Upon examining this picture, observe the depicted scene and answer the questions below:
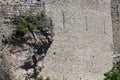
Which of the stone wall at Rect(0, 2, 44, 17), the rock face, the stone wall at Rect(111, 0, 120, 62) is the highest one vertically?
the stone wall at Rect(0, 2, 44, 17)

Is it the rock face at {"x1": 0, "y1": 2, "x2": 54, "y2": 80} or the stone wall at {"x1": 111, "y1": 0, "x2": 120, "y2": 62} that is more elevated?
the rock face at {"x1": 0, "y1": 2, "x2": 54, "y2": 80}

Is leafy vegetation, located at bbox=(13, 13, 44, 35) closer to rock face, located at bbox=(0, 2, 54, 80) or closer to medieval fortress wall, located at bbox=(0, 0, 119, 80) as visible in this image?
rock face, located at bbox=(0, 2, 54, 80)

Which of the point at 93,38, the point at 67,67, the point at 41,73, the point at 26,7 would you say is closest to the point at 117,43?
the point at 93,38

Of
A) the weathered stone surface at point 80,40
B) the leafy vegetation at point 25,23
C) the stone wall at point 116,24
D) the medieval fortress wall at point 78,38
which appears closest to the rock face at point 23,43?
the leafy vegetation at point 25,23

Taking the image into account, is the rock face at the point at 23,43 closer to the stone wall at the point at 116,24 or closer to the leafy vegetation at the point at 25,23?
the leafy vegetation at the point at 25,23

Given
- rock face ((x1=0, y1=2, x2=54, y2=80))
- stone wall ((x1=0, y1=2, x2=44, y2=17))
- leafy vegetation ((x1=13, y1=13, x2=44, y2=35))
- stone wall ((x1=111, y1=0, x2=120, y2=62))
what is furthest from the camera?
stone wall ((x1=111, y1=0, x2=120, y2=62))

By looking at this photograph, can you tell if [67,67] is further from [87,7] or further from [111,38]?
[111,38]

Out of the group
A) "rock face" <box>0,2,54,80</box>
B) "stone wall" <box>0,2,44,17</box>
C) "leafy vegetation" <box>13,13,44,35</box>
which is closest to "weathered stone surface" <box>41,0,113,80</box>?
"rock face" <box>0,2,54,80</box>
